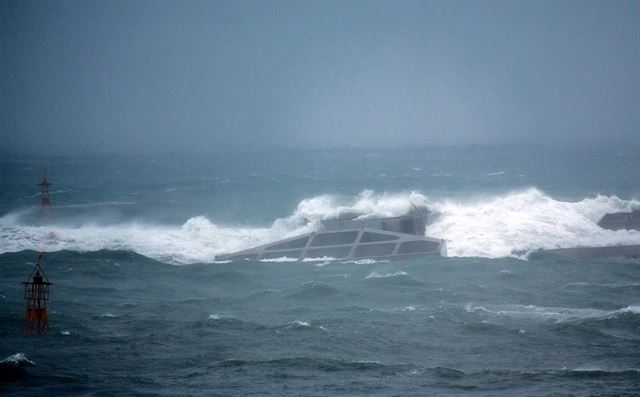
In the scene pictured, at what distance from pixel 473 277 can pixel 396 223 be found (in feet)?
44.2

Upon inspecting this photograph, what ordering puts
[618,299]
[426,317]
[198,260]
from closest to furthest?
[426,317] → [618,299] → [198,260]

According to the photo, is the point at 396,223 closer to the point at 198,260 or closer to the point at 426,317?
the point at 198,260

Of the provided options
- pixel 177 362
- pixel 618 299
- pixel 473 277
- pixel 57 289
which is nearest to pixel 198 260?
pixel 57 289

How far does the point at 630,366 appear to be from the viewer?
21.4 m

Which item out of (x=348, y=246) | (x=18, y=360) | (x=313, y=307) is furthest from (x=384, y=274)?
(x=18, y=360)

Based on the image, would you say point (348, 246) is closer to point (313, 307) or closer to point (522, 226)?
point (313, 307)

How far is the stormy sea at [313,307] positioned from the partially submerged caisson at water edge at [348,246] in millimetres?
1839

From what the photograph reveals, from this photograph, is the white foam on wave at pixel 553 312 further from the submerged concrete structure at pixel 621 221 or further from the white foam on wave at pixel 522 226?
the submerged concrete structure at pixel 621 221

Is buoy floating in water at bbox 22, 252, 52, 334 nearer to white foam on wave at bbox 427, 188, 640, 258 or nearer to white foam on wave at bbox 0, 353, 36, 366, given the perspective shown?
white foam on wave at bbox 0, 353, 36, 366

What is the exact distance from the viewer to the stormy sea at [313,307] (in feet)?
66.9

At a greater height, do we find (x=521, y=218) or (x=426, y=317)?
(x=521, y=218)

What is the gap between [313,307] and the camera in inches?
1225

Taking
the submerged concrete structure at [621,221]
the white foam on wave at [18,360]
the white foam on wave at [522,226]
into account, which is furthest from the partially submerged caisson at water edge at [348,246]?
the white foam on wave at [18,360]

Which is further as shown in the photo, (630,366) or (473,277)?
(473,277)
